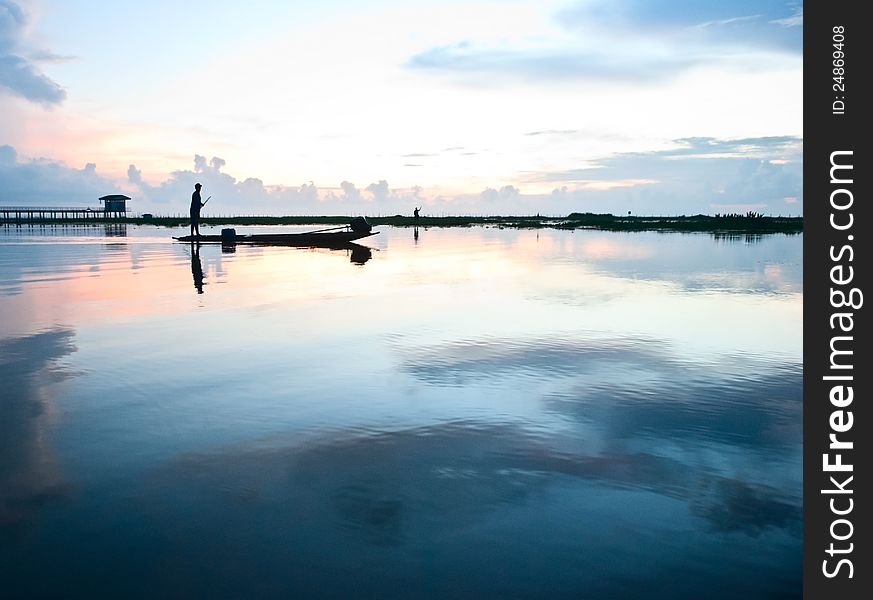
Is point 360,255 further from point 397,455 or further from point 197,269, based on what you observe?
point 397,455

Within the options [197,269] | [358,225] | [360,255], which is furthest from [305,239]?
[197,269]

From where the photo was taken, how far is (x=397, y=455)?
23.9ft

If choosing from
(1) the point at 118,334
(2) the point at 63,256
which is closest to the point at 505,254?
(2) the point at 63,256

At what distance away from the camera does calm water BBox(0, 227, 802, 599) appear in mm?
5137

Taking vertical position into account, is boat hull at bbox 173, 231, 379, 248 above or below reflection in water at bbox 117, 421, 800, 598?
above

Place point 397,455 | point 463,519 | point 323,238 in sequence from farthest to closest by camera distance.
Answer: point 323,238
point 397,455
point 463,519

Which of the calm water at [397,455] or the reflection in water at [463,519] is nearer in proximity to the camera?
the reflection in water at [463,519]

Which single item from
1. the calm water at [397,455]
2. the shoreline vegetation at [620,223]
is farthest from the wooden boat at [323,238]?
the shoreline vegetation at [620,223]

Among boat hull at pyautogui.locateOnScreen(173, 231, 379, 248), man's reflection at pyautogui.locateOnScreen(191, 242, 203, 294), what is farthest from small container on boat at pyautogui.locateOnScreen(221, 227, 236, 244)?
man's reflection at pyautogui.locateOnScreen(191, 242, 203, 294)

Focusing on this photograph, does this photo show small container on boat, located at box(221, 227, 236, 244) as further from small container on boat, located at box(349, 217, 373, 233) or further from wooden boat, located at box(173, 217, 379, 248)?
small container on boat, located at box(349, 217, 373, 233)

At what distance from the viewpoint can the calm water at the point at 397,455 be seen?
A: 514cm

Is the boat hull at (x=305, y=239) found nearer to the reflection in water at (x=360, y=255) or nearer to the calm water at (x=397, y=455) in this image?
the reflection in water at (x=360, y=255)

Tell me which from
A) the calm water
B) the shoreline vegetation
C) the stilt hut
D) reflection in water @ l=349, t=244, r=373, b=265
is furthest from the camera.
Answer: the stilt hut

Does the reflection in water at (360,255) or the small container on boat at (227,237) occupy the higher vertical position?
the small container on boat at (227,237)
